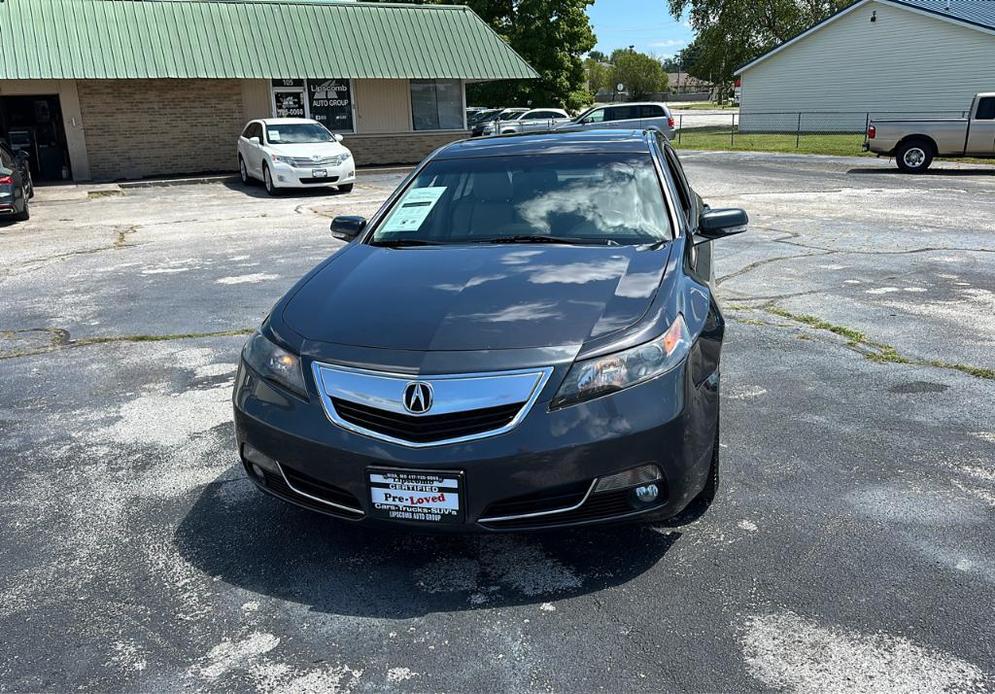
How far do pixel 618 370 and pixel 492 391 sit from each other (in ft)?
1.60

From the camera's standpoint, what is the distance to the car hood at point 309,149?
18.5 metres

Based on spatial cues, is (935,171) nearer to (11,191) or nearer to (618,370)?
(11,191)

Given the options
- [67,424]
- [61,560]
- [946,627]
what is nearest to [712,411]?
[946,627]

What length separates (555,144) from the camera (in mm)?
5047

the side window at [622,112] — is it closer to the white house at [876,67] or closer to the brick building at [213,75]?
the brick building at [213,75]

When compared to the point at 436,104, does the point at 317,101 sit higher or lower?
higher

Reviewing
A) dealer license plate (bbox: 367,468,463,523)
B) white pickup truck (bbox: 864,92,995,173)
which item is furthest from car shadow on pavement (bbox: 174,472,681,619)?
white pickup truck (bbox: 864,92,995,173)

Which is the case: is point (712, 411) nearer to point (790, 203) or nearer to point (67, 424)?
point (67, 424)

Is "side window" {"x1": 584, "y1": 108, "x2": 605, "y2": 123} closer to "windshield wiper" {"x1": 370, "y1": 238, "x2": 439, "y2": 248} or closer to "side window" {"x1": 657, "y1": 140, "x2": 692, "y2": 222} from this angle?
"side window" {"x1": 657, "y1": 140, "x2": 692, "y2": 222}

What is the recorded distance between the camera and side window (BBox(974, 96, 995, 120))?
20.3 meters

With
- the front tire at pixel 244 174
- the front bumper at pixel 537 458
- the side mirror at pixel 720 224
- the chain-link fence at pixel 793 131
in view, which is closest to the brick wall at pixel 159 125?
the front tire at pixel 244 174

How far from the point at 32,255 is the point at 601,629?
1136cm

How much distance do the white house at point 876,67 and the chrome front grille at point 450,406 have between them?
115ft

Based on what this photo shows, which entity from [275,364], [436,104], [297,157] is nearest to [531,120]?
[436,104]
